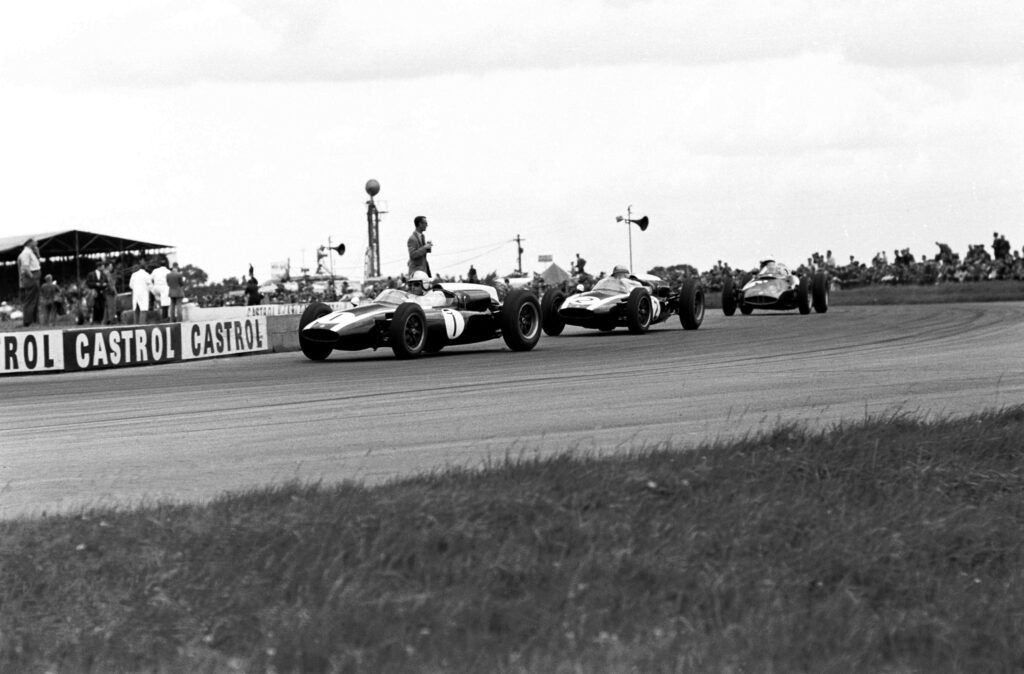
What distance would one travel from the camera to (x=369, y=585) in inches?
201

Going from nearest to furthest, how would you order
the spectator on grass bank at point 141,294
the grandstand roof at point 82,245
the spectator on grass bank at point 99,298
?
the spectator on grass bank at point 141,294 → the spectator on grass bank at point 99,298 → the grandstand roof at point 82,245

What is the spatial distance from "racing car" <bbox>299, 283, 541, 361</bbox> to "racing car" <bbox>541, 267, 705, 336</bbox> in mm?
3207

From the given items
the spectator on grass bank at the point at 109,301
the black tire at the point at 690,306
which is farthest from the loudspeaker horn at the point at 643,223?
the spectator on grass bank at the point at 109,301

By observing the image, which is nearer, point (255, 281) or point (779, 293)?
point (779, 293)

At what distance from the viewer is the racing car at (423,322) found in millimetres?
17641

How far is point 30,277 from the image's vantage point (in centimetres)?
2583

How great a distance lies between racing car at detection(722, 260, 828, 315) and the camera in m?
29.3

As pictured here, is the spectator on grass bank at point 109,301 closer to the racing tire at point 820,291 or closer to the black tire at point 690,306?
the black tire at point 690,306

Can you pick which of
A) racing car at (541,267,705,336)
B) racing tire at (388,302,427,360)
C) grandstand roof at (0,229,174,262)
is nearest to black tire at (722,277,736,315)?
racing car at (541,267,705,336)

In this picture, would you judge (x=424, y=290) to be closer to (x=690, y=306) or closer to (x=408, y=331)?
(x=408, y=331)

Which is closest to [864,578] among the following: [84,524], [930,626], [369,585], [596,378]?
[930,626]

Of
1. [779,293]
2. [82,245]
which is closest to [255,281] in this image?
[82,245]

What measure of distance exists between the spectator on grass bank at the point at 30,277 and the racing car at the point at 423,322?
30.2 ft

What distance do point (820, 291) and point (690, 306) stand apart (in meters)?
6.30
